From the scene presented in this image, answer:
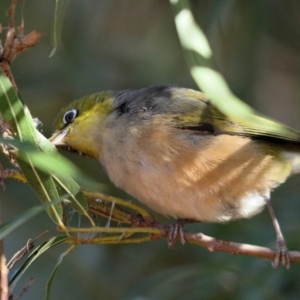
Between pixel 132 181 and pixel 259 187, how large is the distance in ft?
1.94

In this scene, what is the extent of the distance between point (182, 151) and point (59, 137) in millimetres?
638

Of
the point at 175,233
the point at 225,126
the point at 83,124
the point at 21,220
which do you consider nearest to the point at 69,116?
the point at 83,124

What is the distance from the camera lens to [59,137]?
304 centimetres

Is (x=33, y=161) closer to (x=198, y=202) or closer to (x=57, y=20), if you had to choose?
(x=57, y=20)

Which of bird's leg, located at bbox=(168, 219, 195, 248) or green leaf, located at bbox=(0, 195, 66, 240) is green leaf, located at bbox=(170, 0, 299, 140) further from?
bird's leg, located at bbox=(168, 219, 195, 248)

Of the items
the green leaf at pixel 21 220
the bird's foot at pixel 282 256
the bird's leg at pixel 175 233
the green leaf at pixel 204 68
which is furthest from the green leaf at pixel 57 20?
the bird's foot at pixel 282 256

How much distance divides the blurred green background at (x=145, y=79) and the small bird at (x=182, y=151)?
506mm

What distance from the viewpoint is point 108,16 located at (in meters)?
4.91

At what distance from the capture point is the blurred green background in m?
3.62

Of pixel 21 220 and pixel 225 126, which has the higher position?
pixel 21 220

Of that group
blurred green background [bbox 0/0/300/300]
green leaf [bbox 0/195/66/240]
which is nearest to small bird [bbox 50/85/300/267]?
blurred green background [bbox 0/0/300/300]

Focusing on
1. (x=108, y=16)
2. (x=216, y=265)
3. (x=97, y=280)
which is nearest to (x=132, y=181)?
(x=216, y=265)

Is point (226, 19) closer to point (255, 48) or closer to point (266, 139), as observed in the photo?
point (255, 48)

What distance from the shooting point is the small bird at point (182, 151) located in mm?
2748
